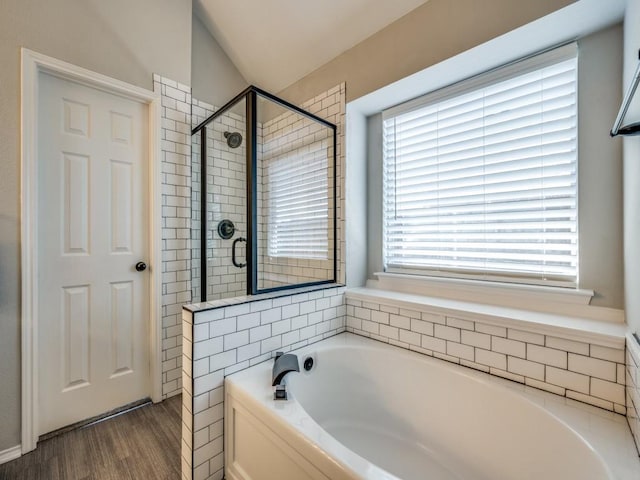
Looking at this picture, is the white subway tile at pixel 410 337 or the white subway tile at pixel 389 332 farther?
the white subway tile at pixel 389 332

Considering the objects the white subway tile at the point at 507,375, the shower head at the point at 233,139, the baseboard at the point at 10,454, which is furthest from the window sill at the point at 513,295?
the baseboard at the point at 10,454

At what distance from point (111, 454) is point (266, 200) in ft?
5.59

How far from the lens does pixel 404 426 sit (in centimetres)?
156

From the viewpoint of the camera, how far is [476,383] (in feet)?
4.49

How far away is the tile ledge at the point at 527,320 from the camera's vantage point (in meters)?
1.17

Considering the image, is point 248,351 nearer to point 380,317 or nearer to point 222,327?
point 222,327

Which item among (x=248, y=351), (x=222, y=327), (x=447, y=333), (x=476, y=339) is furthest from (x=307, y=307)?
(x=476, y=339)

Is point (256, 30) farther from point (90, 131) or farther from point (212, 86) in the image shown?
point (90, 131)

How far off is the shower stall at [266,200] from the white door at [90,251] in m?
0.42

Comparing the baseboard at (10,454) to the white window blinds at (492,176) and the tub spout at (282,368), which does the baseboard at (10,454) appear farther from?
the white window blinds at (492,176)

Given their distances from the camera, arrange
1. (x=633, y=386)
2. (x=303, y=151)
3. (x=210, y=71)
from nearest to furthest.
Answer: (x=633, y=386) < (x=303, y=151) < (x=210, y=71)

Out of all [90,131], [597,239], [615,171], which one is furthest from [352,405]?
[90,131]

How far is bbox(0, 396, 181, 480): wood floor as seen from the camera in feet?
4.78

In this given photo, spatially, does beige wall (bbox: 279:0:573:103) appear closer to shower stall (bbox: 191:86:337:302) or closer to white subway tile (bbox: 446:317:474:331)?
shower stall (bbox: 191:86:337:302)
